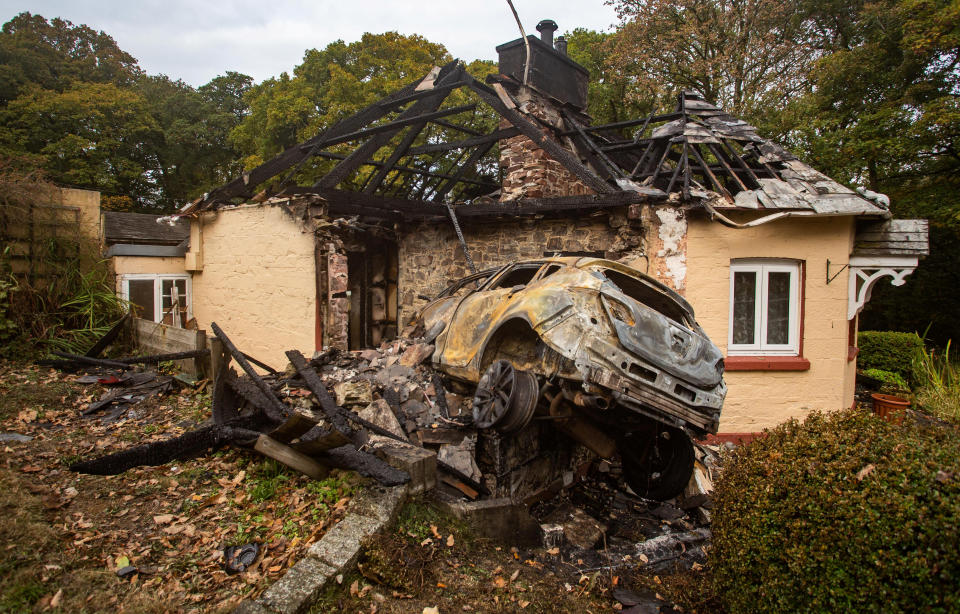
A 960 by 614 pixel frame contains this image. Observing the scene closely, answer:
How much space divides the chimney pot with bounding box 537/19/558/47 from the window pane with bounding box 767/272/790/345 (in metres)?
7.18

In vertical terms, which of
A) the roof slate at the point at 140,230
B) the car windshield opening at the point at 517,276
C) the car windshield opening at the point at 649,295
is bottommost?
the car windshield opening at the point at 649,295

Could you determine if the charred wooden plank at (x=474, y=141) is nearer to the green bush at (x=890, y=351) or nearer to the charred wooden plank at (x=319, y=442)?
the charred wooden plank at (x=319, y=442)

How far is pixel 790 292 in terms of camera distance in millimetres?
7363

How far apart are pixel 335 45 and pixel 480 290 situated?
21163mm

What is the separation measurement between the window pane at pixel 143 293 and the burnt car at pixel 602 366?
10.1 m

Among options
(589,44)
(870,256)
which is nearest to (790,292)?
(870,256)

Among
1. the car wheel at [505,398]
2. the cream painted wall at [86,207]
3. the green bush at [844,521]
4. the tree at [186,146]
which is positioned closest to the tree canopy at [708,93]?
the tree at [186,146]

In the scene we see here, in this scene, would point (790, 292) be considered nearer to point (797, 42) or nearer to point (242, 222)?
point (242, 222)

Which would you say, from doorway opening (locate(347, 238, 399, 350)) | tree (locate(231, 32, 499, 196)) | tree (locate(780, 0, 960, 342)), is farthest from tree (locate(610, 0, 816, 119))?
doorway opening (locate(347, 238, 399, 350))

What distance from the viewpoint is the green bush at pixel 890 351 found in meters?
11.2

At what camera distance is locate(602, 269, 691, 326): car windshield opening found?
500 centimetres

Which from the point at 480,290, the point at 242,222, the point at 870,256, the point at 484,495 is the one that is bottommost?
the point at 484,495

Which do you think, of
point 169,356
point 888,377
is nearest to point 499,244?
point 169,356

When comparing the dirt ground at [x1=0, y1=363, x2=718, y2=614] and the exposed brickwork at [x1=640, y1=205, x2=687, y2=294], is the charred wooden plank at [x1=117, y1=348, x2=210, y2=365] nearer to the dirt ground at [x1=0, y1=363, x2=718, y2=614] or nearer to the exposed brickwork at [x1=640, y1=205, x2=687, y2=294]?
the dirt ground at [x1=0, y1=363, x2=718, y2=614]
